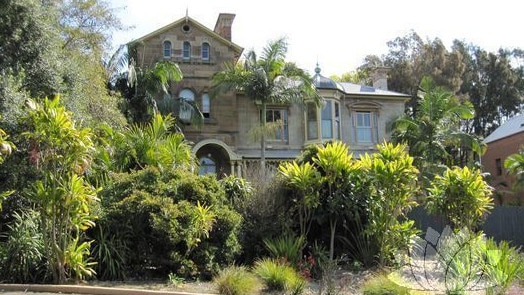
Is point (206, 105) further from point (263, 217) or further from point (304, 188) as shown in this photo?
point (304, 188)

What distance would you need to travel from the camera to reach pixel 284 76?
26.9m

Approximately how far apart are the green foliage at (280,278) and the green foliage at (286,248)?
146 cm

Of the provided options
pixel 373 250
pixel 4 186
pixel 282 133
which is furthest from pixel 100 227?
pixel 282 133

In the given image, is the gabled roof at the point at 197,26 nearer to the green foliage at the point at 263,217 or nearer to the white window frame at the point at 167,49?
the white window frame at the point at 167,49

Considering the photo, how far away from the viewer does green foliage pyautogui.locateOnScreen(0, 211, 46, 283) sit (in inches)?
405

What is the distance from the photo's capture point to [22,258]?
10.4 meters

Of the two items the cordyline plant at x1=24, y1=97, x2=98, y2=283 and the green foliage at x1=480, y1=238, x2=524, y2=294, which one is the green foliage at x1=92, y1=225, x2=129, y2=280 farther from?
the green foliage at x1=480, y1=238, x2=524, y2=294

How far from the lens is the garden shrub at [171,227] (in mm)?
10891

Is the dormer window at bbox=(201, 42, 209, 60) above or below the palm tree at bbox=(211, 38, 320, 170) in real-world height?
above

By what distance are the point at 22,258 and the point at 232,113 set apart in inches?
764

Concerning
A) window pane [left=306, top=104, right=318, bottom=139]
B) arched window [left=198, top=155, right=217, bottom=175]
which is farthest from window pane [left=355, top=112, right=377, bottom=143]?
arched window [left=198, top=155, right=217, bottom=175]

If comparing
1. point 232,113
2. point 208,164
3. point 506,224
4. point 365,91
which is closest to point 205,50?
point 232,113

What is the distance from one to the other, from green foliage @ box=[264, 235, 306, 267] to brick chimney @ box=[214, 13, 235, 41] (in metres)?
21.4

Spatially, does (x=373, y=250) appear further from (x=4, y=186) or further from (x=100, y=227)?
(x=4, y=186)
